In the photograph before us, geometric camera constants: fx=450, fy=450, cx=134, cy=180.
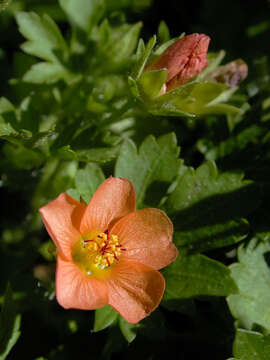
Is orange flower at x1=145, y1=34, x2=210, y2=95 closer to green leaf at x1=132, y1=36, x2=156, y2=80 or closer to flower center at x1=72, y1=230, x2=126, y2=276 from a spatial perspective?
green leaf at x1=132, y1=36, x2=156, y2=80

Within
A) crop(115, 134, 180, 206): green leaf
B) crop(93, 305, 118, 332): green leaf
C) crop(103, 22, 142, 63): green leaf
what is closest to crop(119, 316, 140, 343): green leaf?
crop(93, 305, 118, 332): green leaf

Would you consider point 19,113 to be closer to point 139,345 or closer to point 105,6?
point 105,6

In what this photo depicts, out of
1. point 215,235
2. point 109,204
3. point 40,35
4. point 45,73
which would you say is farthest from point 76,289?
point 40,35

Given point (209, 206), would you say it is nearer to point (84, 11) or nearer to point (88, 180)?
point (88, 180)

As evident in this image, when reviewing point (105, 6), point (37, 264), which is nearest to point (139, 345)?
point (37, 264)

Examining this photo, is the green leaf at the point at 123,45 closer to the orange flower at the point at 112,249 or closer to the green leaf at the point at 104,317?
the orange flower at the point at 112,249

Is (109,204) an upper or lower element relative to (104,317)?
upper
